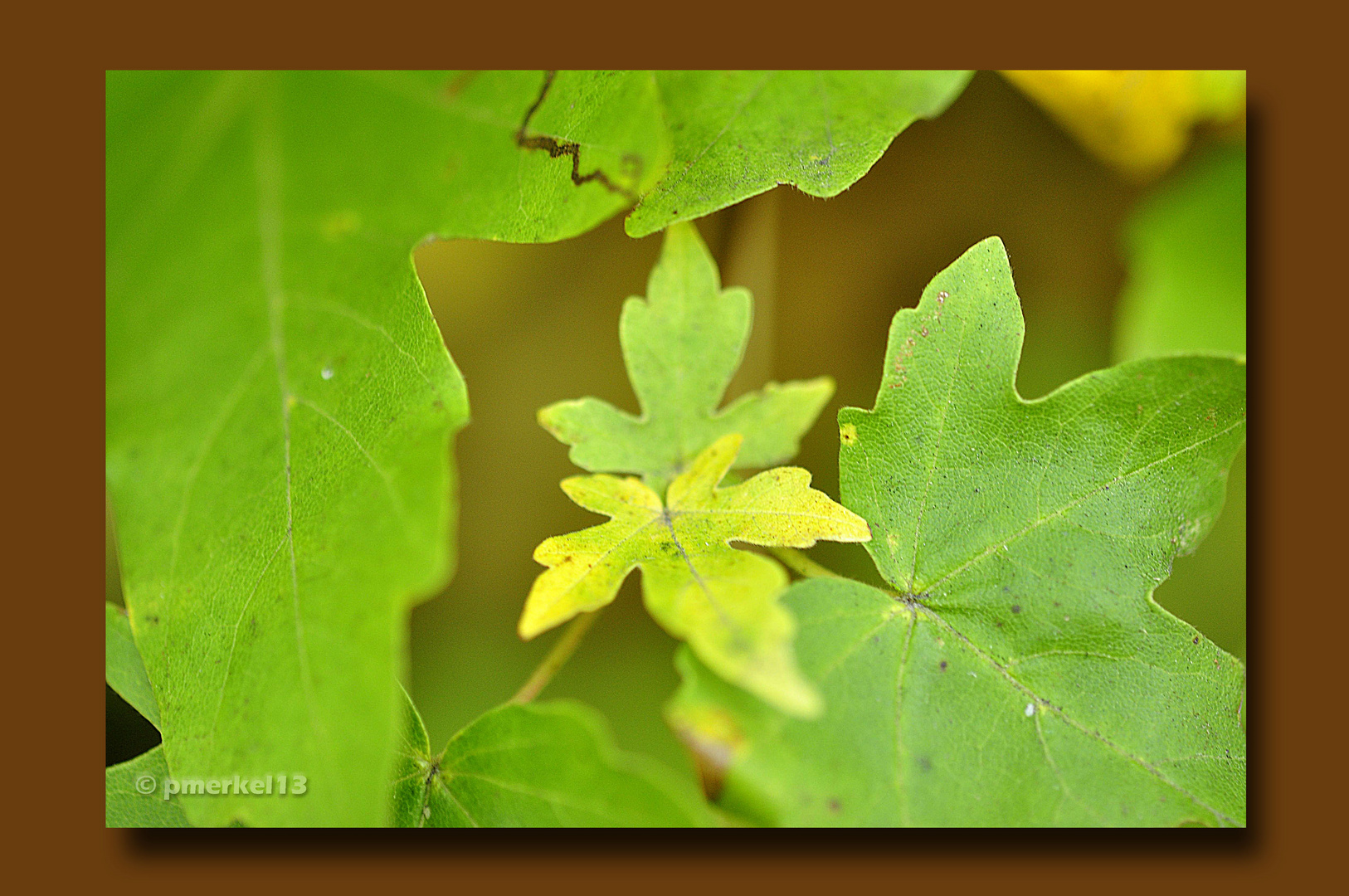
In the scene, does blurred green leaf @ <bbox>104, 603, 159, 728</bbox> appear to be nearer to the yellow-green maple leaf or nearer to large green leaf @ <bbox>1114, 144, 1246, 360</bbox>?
the yellow-green maple leaf

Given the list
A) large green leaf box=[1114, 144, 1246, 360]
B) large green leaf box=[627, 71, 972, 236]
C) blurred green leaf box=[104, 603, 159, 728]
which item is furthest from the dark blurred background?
blurred green leaf box=[104, 603, 159, 728]

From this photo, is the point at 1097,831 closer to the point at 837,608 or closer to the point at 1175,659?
the point at 1175,659

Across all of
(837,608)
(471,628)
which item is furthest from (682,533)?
(471,628)

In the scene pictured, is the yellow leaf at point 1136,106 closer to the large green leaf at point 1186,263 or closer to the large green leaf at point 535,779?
the large green leaf at point 1186,263

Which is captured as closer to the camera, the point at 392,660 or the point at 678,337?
the point at 392,660

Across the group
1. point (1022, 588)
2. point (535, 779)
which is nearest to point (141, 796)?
point (535, 779)

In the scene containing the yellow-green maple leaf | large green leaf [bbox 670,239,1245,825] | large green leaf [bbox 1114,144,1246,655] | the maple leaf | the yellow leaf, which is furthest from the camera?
large green leaf [bbox 1114,144,1246,655]
